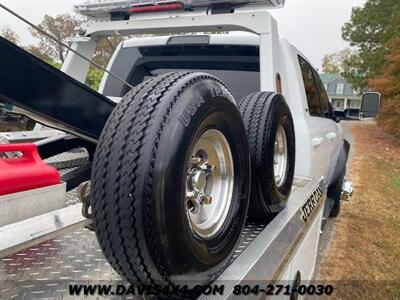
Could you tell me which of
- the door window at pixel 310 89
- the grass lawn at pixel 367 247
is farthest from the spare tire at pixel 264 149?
the grass lawn at pixel 367 247

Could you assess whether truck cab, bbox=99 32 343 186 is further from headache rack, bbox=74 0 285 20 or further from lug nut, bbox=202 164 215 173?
lug nut, bbox=202 164 215 173

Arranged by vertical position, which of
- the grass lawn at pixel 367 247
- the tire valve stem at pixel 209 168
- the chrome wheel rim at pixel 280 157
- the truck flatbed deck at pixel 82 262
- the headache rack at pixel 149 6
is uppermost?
the headache rack at pixel 149 6

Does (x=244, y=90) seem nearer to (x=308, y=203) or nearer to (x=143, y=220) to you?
(x=308, y=203)

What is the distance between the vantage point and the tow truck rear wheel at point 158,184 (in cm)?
120

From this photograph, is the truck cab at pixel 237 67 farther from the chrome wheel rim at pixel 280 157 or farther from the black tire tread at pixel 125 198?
the black tire tread at pixel 125 198

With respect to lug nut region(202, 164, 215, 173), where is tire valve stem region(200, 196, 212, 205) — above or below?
below

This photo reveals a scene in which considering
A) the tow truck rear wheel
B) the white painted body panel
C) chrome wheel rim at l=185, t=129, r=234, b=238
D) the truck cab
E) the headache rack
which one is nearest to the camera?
the tow truck rear wheel

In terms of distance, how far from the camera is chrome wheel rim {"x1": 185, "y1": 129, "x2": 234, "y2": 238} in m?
1.53

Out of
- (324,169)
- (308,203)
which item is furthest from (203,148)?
(324,169)

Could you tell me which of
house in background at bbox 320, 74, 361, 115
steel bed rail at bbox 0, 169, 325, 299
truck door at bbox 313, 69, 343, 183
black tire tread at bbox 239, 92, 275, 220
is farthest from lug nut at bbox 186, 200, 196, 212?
house in background at bbox 320, 74, 361, 115

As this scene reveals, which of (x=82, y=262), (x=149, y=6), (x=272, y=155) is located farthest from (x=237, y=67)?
(x=82, y=262)

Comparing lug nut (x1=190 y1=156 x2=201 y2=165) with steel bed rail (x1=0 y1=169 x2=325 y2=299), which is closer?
steel bed rail (x1=0 y1=169 x2=325 y2=299)

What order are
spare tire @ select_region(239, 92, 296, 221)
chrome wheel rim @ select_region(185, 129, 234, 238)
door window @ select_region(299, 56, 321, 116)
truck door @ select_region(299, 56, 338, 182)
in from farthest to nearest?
door window @ select_region(299, 56, 321, 116), truck door @ select_region(299, 56, 338, 182), spare tire @ select_region(239, 92, 296, 221), chrome wheel rim @ select_region(185, 129, 234, 238)

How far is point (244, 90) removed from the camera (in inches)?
128
